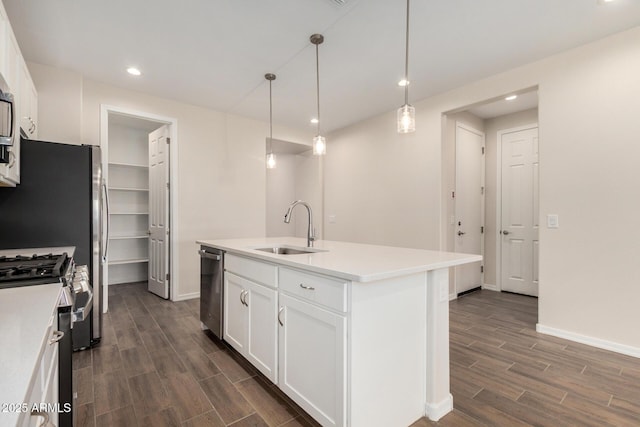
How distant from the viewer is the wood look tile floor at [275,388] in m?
1.71

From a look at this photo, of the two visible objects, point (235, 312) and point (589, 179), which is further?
point (589, 179)

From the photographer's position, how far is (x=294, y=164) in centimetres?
634

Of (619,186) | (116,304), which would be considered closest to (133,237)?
(116,304)

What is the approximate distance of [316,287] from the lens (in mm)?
1562

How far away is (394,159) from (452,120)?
2.96 feet

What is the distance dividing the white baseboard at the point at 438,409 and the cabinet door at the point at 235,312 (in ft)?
4.30

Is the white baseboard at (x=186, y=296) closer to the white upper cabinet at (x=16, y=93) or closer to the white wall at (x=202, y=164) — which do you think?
the white wall at (x=202, y=164)

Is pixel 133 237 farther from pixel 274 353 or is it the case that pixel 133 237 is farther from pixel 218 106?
pixel 274 353

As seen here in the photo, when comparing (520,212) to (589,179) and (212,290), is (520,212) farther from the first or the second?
(212,290)

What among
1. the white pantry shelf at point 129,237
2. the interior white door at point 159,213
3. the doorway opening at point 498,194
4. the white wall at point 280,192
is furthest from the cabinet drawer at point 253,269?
the white wall at point 280,192

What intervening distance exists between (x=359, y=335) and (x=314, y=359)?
13.2 inches

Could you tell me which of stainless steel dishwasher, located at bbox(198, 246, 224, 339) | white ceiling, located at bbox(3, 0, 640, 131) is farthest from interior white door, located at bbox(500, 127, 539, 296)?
stainless steel dishwasher, located at bbox(198, 246, 224, 339)

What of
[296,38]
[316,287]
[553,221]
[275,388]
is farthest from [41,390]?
[553,221]

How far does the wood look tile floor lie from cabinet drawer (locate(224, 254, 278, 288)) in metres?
0.71
